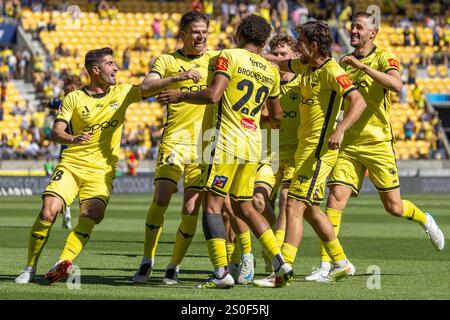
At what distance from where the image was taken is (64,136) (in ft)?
33.8

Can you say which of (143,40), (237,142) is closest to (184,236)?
(237,142)

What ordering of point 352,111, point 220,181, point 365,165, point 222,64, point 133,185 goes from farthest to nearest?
point 133,185
point 365,165
point 352,111
point 220,181
point 222,64

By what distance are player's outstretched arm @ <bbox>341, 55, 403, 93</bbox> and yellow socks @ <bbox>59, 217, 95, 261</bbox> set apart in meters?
3.02

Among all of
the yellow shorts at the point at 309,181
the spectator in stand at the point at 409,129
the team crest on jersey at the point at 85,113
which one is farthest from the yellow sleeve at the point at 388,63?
the spectator in stand at the point at 409,129

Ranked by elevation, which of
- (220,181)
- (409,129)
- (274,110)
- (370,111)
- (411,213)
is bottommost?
(409,129)

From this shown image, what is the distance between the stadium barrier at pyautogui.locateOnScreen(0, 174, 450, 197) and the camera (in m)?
34.7

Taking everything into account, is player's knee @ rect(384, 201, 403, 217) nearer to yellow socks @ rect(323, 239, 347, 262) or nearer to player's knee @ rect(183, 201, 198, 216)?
yellow socks @ rect(323, 239, 347, 262)

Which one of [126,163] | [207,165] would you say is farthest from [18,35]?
[207,165]

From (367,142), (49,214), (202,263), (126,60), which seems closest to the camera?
(49,214)

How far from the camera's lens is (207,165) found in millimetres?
9977

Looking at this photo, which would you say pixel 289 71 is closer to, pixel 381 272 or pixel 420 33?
pixel 381 272

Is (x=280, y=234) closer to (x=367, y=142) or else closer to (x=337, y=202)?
(x=337, y=202)

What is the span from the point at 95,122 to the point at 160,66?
84 centimetres
